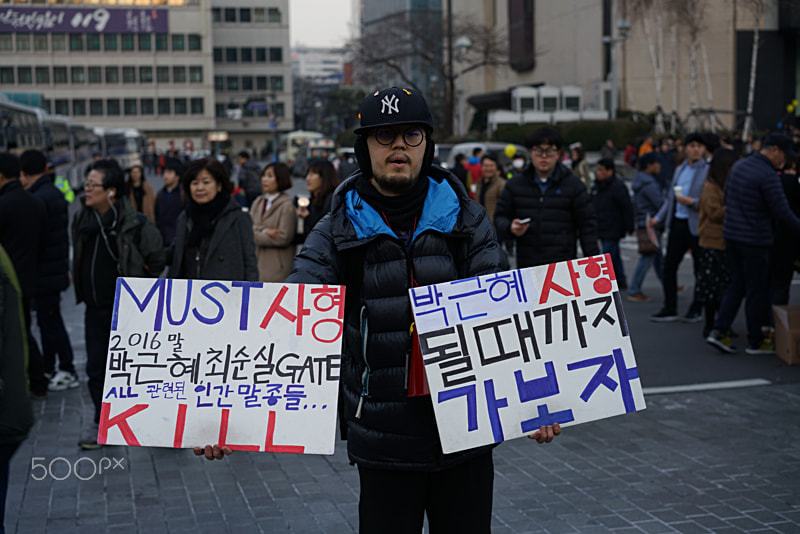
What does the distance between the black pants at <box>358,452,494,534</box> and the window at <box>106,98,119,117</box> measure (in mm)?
105244

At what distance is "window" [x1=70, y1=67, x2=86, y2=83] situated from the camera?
101375 mm

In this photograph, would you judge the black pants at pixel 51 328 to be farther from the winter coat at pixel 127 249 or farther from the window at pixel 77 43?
the window at pixel 77 43

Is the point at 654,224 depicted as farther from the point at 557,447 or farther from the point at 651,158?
the point at 557,447

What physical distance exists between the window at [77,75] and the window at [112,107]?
3298mm

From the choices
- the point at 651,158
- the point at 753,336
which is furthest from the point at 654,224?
the point at 753,336

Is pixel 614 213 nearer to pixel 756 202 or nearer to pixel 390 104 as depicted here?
pixel 756 202

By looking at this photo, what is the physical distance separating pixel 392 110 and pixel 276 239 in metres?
5.23

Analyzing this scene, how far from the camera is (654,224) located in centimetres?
1132

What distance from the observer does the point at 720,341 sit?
9203 millimetres

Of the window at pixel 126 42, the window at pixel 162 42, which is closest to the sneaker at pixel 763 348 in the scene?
the window at pixel 162 42

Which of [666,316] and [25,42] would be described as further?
[25,42]

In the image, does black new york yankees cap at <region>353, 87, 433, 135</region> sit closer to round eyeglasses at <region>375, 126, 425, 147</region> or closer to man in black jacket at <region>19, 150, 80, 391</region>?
round eyeglasses at <region>375, 126, 425, 147</region>

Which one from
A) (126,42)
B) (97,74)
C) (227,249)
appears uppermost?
(126,42)
